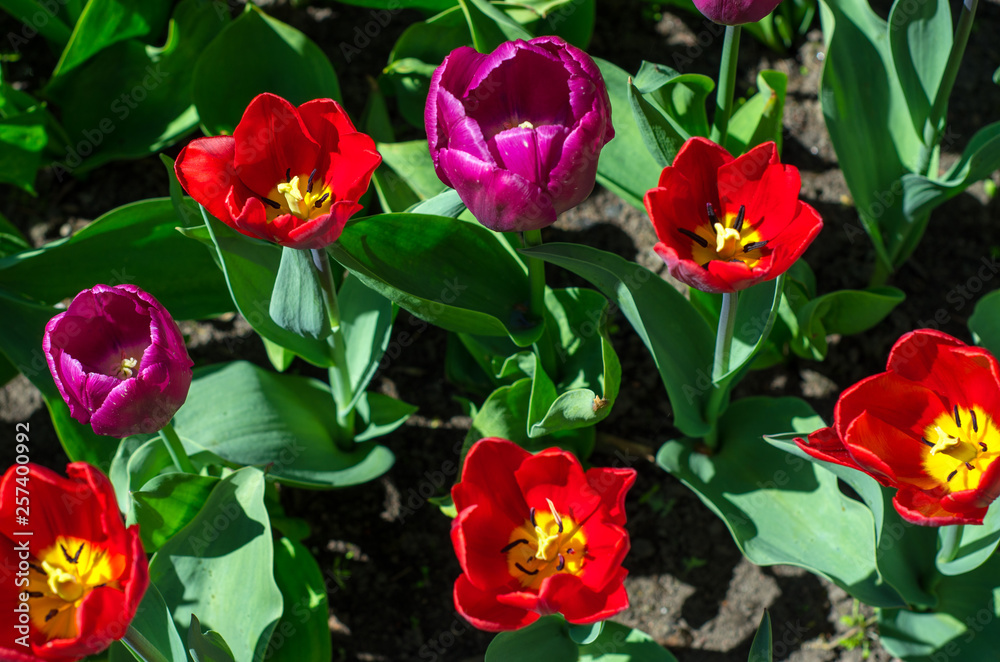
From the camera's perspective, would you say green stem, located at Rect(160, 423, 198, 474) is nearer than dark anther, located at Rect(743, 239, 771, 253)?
No

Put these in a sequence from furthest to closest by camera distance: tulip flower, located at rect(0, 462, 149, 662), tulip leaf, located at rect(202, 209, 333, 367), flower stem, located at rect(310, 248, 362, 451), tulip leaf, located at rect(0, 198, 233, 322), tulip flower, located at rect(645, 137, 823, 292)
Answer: tulip leaf, located at rect(0, 198, 233, 322), tulip leaf, located at rect(202, 209, 333, 367), flower stem, located at rect(310, 248, 362, 451), tulip flower, located at rect(645, 137, 823, 292), tulip flower, located at rect(0, 462, 149, 662)

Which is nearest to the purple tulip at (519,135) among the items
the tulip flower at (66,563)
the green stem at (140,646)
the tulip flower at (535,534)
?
the tulip flower at (535,534)

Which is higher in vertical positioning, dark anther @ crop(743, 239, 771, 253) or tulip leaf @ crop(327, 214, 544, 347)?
dark anther @ crop(743, 239, 771, 253)

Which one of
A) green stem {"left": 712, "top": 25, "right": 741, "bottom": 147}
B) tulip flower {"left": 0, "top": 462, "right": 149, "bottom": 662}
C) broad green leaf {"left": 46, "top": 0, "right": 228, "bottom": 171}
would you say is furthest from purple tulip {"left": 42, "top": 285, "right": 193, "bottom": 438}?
Result: green stem {"left": 712, "top": 25, "right": 741, "bottom": 147}

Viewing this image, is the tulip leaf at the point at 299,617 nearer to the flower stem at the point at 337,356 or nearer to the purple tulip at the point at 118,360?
the flower stem at the point at 337,356

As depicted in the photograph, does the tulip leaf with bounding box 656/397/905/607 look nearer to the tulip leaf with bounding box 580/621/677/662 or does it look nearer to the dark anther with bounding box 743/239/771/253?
the tulip leaf with bounding box 580/621/677/662

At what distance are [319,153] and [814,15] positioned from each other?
5.40 feet

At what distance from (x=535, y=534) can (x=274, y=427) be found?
0.60m

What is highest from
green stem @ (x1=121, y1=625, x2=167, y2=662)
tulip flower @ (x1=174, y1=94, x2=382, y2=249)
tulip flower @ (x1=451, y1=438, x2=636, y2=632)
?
tulip flower @ (x1=174, y1=94, x2=382, y2=249)

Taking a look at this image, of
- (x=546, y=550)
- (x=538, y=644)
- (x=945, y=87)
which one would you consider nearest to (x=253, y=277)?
(x=546, y=550)

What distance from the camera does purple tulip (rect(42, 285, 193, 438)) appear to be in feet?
4.18

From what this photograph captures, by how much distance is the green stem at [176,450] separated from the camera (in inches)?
59.7

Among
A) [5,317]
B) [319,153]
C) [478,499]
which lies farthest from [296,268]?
[5,317]

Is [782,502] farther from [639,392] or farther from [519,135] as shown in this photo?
[519,135]
